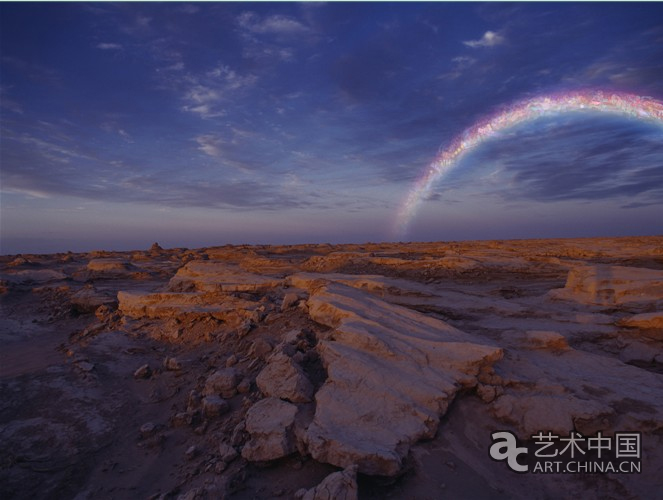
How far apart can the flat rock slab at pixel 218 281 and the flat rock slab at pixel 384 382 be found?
3913 millimetres

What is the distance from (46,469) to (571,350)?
22.6 feet

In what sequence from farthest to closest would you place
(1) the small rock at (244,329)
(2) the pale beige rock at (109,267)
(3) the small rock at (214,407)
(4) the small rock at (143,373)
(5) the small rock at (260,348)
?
(2) the pale beige rock at (109,267) < (1) the small rock at (244,329) < (4) the small rock at (143,373) < (5) the small rock at (260,348) < (3) the small rock at (214,407)

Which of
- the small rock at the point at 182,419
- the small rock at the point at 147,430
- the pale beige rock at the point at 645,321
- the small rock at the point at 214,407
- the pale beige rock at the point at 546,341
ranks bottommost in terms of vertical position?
the small rock at the point at 147,430

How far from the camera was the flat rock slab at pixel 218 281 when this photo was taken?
9316 millimetres

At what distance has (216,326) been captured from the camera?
24.9ft

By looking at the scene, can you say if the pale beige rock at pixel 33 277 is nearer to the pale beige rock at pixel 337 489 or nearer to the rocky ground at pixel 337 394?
the rocky ground at pixel 337 394

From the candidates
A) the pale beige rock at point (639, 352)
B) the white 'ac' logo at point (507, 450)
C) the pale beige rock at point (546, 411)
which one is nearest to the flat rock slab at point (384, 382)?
the pale beige rock at point (546, 411)

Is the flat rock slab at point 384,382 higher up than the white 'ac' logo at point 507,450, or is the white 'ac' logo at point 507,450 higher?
the flat rock slab at point 384,382

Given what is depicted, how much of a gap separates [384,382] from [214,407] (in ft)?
7.09

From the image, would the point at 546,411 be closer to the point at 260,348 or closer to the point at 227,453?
the point at 227,453

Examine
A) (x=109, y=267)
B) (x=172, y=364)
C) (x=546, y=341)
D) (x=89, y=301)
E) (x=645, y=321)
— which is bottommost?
(x=172, y=364)

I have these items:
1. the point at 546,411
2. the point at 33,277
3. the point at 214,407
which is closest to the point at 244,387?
the point at 214,407

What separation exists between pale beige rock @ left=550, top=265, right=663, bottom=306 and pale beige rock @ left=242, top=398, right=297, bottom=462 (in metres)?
6.51

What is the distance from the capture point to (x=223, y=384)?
5070 mm
